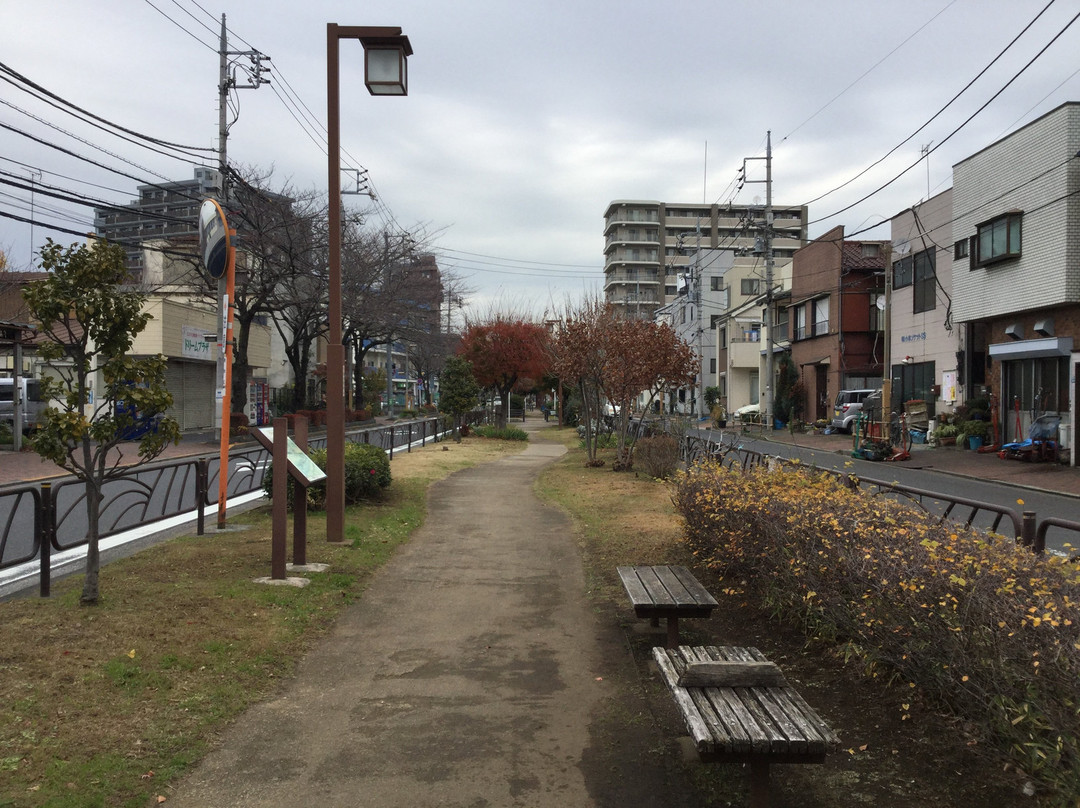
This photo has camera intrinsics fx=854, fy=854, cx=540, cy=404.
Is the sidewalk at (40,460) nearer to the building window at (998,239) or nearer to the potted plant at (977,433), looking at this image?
the potted plant at (977,433)

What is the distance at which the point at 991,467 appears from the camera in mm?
20000

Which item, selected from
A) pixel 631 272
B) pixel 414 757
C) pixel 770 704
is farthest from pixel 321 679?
pixel 631 272

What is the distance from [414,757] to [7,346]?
26528 millimetres

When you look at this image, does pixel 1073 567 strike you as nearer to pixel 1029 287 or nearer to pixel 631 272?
pixel 1029 287

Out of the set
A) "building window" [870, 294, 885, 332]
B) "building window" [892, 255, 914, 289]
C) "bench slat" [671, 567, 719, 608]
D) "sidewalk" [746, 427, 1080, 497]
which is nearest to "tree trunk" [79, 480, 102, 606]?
"bench slat" [671, 567, 719, 608]

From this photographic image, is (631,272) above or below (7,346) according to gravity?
above

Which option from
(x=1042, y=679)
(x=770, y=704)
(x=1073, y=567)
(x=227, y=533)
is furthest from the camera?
(x=227, y=533)

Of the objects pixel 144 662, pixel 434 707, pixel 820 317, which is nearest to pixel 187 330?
pixel 820 317

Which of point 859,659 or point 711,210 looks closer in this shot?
point 859,659

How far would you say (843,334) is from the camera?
126 ft

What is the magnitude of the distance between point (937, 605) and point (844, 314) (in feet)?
122

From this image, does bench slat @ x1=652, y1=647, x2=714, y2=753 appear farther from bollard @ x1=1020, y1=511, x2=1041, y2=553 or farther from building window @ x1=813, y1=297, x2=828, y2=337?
building window @ x1=813, y1=297, x2=828, y2=337

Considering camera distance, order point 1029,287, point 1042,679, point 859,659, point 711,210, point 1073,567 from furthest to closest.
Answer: point 711,210, point 1029,287, point 859,659, point 1073,567, point 1042,679

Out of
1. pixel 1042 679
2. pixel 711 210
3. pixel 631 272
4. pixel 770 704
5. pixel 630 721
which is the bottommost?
pixel 630 721
